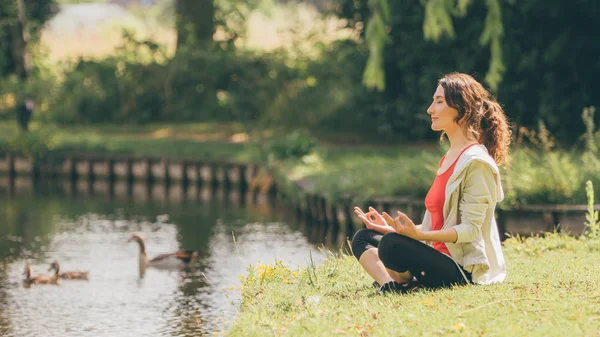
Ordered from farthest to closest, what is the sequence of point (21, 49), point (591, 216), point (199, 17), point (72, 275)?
point (199, 17) < point (21, 49) < point (72, 275) < point (591, 216)

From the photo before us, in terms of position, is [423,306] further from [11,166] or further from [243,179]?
[11,166]

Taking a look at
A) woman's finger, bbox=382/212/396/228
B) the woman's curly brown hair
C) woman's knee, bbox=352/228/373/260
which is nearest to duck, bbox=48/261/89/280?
woman's knee, bbox=352/228/373/260

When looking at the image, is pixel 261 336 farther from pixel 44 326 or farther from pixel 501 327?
pixel 44 326

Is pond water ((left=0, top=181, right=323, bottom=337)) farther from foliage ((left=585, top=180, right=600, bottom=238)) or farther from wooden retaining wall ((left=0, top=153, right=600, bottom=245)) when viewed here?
foliage ((left=585, top=180, right=600, bottom=238))

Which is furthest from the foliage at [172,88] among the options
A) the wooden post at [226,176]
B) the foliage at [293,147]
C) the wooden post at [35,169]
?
the foliage at [293,147]

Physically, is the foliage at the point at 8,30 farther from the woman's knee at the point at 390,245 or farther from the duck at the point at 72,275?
the woman's knee at the point at 390,245

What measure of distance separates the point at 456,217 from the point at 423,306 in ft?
2.25

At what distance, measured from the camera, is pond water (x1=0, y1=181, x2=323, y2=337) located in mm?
10258

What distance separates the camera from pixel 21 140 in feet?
83.8

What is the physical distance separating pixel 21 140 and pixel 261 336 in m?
20.1

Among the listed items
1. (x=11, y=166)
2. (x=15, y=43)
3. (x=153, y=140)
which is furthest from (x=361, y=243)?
(x=15, y=43)

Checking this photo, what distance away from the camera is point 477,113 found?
23.6 feet

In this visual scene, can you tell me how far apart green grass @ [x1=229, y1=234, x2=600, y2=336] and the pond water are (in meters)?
0.39

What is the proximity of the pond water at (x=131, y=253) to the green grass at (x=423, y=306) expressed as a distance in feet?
1.28
